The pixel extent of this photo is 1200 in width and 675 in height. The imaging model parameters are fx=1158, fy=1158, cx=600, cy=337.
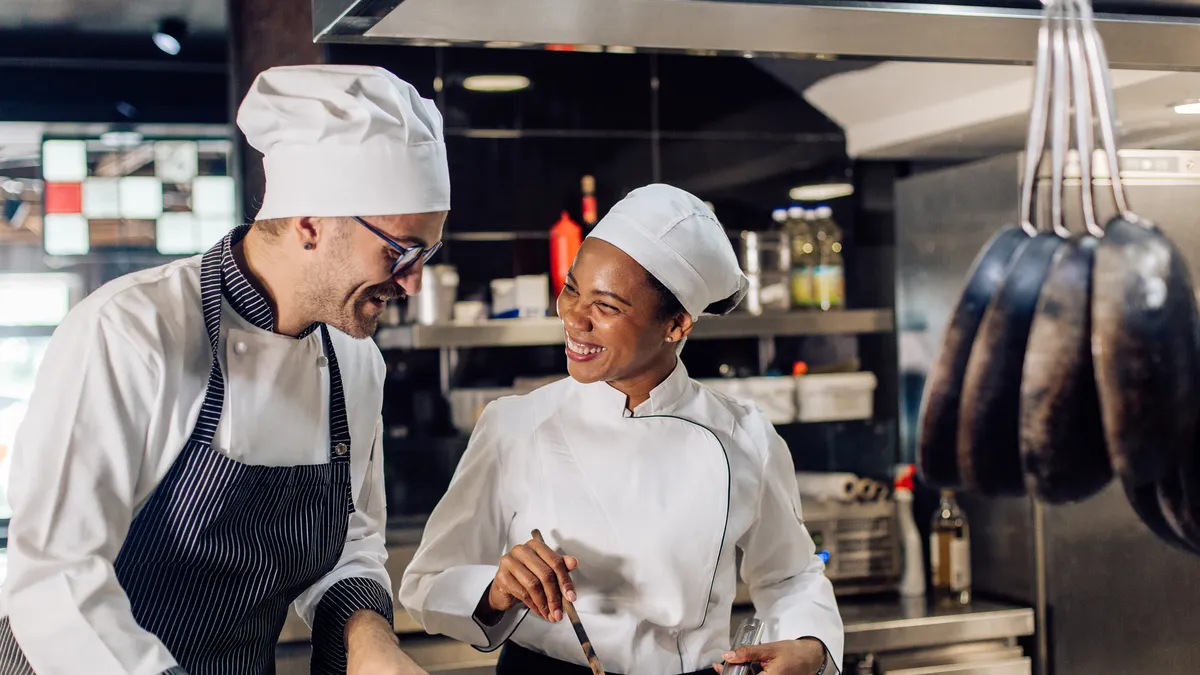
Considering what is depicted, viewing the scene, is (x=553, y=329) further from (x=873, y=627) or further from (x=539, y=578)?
(x=539, y=578)

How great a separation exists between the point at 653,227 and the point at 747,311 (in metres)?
1.88

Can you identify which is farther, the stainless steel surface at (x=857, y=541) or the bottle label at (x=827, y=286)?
the bottle label at (x=827, y=286)

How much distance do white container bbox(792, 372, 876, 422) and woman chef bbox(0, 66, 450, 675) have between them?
2169 mm

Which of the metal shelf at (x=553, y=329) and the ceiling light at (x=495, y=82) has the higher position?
the ceiling light at (x=495, y=82)

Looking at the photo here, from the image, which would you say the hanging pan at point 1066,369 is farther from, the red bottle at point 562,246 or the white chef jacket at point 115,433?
the red bottle at point 562,246

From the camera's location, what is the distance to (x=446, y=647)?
288cm

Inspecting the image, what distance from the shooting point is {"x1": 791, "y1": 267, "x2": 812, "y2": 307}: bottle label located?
3541 millimetres

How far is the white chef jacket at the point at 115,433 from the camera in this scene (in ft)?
4.02

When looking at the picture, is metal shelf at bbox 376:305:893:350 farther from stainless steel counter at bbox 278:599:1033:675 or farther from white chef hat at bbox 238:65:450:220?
white chef hat at bbox 238:65:450:220

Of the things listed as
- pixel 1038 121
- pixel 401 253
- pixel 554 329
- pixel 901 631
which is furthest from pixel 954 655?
pixel 1038 121

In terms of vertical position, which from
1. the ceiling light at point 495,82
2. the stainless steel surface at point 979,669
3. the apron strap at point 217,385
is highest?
the ceiling light at point 495,82

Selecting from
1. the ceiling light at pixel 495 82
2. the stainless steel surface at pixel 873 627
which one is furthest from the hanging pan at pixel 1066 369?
the ceiling light at pixel 495 82

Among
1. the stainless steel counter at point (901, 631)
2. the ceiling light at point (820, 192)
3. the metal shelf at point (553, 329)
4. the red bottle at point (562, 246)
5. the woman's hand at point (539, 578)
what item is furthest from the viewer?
the ceiling light at point (820, 192)

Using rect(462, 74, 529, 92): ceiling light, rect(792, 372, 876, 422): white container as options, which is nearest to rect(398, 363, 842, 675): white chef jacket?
rect(792, 372, 876, 422): white container
